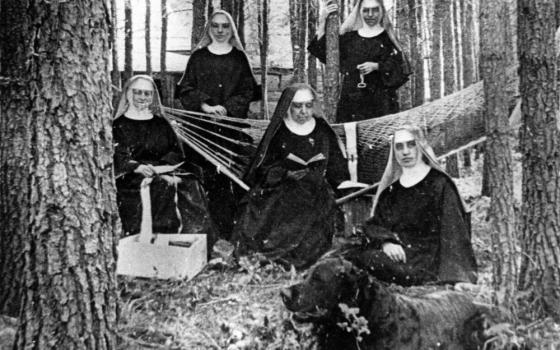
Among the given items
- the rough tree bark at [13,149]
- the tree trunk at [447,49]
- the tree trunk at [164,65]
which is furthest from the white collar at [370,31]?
the tree trunk at [164,65]

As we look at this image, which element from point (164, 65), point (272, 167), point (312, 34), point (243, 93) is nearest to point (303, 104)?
point (272, 167)

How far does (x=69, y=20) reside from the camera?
2791mm

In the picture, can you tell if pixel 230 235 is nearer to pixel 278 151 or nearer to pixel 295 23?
pixel 278 151

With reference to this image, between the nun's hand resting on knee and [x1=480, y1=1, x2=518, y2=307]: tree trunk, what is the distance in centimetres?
83

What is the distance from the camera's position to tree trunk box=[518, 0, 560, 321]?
3.77 metres

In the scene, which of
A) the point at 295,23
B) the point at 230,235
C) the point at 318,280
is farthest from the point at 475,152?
the point at 318,280

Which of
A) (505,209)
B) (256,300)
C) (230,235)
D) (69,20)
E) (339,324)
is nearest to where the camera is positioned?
(69,20)

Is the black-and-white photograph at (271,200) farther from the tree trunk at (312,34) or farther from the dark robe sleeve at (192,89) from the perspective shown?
the tree trunk at (312,34)

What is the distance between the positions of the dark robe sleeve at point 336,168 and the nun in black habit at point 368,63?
909 millimetres

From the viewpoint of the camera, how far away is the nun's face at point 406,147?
4.50 meters

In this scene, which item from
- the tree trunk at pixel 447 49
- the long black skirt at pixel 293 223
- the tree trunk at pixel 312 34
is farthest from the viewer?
the tree trunk at pixel 312 34

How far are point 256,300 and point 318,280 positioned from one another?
4.45 ft

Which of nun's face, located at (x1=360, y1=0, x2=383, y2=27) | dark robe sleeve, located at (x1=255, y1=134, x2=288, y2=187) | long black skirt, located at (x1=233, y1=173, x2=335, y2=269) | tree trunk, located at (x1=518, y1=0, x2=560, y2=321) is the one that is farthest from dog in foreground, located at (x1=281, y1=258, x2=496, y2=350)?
nun's face, located at (x1=360, y1=0, x2=383, y2=27)

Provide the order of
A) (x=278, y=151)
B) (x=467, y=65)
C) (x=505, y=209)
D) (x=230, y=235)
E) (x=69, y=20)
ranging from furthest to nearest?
(x=467, y=65) < (x=230, y=235) < (x=278, y=151) < (x=505, y=209) < (x=69, y=20)
